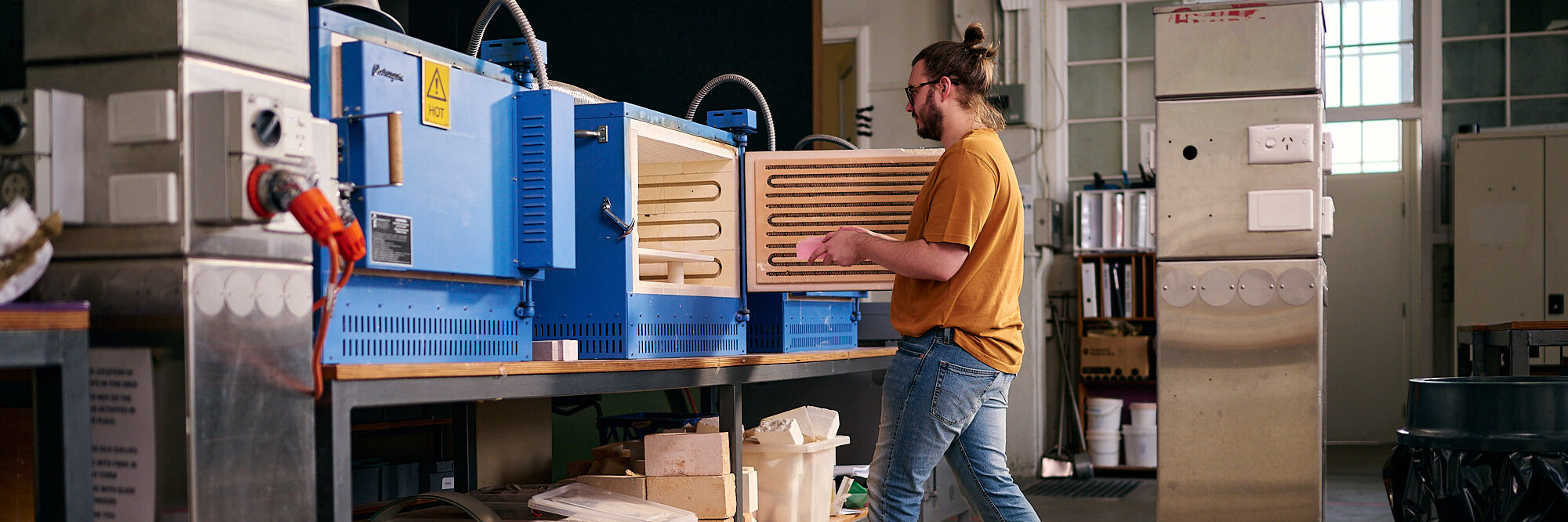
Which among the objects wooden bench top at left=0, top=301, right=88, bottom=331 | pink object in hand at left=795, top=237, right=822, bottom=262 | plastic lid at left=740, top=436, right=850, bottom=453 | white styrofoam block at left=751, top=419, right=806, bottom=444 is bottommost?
plastic lid at left=740, top=436, right=850, bottom=453

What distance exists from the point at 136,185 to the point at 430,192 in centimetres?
54

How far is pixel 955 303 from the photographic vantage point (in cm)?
229

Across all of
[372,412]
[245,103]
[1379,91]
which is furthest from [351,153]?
[1379,91]

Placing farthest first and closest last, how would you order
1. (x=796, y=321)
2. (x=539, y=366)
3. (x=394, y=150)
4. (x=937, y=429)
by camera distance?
(x=796, y=321) → (x=937, y=429) → (x=539, y=366) → (x=394, y=150)

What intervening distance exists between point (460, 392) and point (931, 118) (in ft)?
3.57

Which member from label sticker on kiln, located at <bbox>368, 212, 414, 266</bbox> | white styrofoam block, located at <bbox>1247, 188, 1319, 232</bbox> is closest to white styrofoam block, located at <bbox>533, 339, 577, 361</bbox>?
label sticker on kiln, located at <bbox>368, 212, 414, 266</bbox>

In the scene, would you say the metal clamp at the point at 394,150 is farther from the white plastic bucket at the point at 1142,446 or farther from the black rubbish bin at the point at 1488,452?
the white plastic bucket at the point at 1142,446

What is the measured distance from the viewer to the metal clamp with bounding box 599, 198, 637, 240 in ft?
8.43

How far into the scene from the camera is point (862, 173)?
300 cm

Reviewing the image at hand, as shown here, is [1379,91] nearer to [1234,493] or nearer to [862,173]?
[1234,493]

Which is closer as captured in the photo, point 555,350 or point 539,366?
point 539,366

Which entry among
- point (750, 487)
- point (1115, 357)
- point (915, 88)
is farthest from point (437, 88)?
point (1115, 357)

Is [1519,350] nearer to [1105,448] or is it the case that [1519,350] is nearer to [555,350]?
[1105,448]

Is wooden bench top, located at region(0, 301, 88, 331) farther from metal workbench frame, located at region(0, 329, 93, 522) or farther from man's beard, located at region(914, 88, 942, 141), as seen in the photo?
man's beard, located at region(914, 88, 942, 141)
